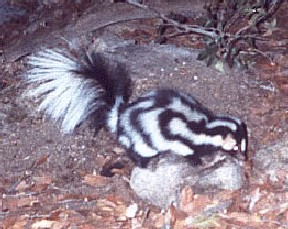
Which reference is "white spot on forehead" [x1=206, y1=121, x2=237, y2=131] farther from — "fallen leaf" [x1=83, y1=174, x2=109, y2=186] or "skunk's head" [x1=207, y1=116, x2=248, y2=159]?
"fallen leaf" [x1=83, y1=174, x2=109, y2=186]

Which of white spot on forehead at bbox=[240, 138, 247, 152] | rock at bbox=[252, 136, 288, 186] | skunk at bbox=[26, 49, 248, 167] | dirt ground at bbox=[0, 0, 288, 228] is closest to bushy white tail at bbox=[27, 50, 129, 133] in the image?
skunk at bbox=[26, 49, 248, 167]

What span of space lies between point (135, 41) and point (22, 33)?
77.7 inches

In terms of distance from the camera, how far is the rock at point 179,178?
15.8 ft

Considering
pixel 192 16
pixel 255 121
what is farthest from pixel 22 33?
pixel 255 121

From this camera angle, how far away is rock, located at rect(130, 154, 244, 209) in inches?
190

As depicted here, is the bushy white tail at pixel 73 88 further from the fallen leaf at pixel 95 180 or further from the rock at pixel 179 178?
the rock at pixel 179 178

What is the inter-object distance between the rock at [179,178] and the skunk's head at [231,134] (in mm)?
81

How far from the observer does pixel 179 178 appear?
4914 millimetres

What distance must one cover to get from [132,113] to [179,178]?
574 millimetres

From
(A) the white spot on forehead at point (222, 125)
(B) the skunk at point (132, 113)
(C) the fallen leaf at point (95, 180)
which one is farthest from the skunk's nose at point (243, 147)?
(C) the fallen leaf at point (95, 180)

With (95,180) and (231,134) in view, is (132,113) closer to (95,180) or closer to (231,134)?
(95,180)

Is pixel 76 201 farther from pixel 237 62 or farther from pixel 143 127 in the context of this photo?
pixel 237 62

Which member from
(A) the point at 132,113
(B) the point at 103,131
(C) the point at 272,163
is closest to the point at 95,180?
(A) the point at 132,113

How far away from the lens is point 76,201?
16.0 feet
